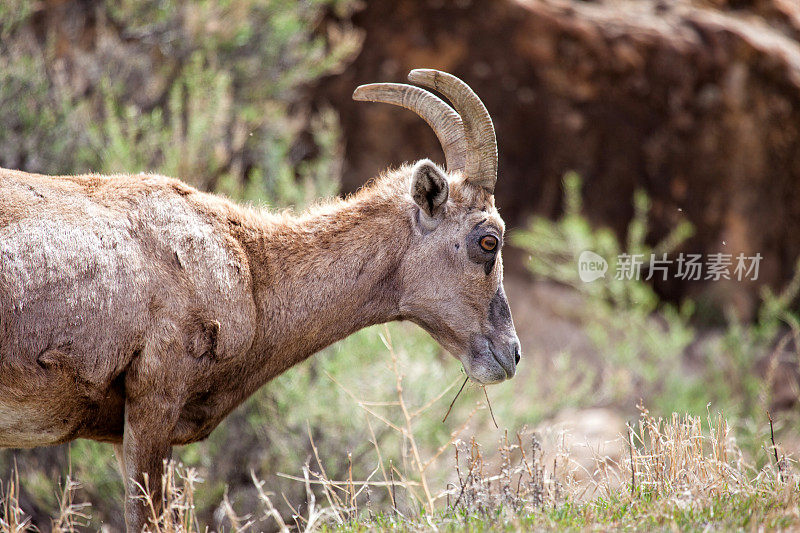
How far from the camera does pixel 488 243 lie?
195 inches

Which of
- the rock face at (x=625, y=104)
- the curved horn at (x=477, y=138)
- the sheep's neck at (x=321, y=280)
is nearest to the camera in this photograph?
the sheep's neck at (x=321, y=280)

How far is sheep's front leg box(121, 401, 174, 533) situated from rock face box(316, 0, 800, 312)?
8.25 m

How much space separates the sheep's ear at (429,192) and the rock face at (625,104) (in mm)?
7207

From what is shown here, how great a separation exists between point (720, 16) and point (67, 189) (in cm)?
1031

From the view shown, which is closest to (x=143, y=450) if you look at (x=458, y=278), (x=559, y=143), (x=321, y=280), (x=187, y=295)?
(x=187, y=295)

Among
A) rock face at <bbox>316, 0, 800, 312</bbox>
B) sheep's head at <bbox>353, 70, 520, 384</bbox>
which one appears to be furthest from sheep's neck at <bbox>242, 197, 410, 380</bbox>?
rock face at <bbox>316, 0, 800, 312</bbox>

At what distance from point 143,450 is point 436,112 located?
2.69m

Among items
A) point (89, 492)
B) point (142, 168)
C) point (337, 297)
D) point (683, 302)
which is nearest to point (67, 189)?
point (337, 297)

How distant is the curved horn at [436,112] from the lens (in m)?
5.24

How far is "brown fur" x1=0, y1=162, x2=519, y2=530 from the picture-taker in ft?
13.7

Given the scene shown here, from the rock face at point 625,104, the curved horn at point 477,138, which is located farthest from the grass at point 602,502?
the rock face at point 625,104

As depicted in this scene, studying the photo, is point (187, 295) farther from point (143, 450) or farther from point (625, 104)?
point (625, 104)

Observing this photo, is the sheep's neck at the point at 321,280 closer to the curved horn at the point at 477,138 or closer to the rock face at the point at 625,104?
the curved horn at the point at 477,138

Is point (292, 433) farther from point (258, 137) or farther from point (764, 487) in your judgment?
point (764, 487)
